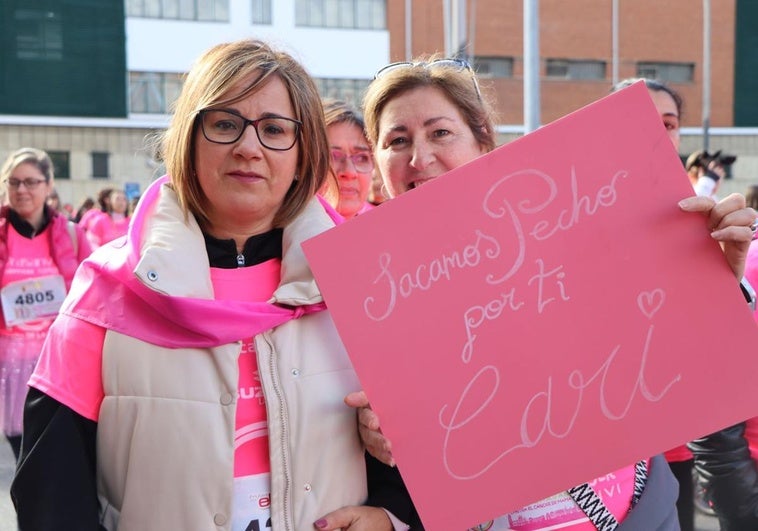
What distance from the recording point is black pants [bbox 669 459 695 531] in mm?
3531

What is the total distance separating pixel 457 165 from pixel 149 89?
31438mm

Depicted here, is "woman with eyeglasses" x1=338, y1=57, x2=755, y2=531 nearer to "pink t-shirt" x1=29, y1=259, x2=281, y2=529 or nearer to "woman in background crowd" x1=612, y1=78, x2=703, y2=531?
"pink t-shirt" x1=29, y1=259, x2=281, y2=529

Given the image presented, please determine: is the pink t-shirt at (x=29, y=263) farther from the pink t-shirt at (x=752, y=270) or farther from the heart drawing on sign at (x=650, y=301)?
the heart drawing on sign at (x=650, y=301)

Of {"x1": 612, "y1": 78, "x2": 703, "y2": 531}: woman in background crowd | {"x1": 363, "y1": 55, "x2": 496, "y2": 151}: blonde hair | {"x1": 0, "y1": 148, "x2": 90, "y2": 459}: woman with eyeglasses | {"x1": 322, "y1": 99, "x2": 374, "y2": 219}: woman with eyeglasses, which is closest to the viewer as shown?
{"x1": 363, "y1": 55, "x2": 496, "y2": 151}: blonde hair

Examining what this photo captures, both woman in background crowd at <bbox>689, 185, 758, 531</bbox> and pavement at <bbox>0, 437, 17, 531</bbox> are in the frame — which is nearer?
woman in background crowd at <bbox>689, 185, 758, 531</bbox>

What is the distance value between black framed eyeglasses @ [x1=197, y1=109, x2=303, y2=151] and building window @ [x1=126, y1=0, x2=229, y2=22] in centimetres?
3185

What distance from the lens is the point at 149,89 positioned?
105ft

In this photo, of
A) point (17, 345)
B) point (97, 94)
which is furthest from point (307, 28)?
point (17, 345)

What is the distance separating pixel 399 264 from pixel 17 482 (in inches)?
33.7

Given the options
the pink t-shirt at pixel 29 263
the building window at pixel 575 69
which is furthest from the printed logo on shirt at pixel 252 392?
the building window at pixel 575 69

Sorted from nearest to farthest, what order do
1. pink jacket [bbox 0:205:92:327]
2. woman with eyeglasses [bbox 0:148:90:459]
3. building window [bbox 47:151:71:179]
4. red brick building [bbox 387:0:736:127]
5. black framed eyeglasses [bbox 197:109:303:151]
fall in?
black framed eyeglasses [bbox 197:109:303:151] < woman with eyeglasses [bbox 0:148:90:459] < pink jacket [bbox 0:205:92:327] < building window [bbox 47:151:71:179] < red brick building [bbox 387:0:736:127]

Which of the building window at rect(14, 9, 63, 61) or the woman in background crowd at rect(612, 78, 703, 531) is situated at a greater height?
the building window at rect(14, 9, 63, 61)

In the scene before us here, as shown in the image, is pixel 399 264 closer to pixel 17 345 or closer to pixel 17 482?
pixel 17 482

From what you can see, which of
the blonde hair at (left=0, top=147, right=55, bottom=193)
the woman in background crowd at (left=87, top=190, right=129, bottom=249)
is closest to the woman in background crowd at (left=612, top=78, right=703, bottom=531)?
the blonde hair at (left=0, top=147, right=55, bottom=193)
